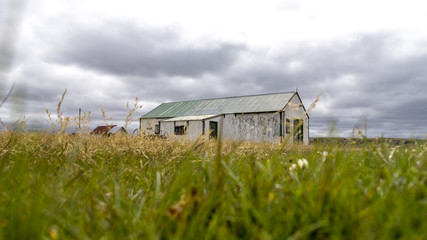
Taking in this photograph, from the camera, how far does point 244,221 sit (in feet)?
4.56

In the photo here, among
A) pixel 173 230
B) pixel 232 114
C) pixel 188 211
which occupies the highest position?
pixel 232 114

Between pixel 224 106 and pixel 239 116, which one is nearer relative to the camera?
pixel 239 116

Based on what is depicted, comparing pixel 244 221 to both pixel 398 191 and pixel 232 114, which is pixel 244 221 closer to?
pixel 398 191

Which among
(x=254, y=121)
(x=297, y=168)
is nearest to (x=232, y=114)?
(x=254, y=121)

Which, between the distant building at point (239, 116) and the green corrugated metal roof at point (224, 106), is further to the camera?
the green corrugated metal roof at point (224, 106)

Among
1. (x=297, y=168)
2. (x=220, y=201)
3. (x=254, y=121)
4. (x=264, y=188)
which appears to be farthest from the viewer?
(x=254, y=121)

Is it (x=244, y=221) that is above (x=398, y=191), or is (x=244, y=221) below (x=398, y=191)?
below

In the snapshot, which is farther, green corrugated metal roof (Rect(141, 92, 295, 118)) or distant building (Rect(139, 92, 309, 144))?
green corrugated metal roof (Rect(141, 92, 295, 118))

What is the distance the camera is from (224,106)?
30094 millimetres

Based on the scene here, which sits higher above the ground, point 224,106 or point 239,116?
point 224,106

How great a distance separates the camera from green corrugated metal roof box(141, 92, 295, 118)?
26797 millimetres

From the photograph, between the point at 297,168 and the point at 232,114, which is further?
the point at 232,114

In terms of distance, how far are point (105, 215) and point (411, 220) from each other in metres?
1.57

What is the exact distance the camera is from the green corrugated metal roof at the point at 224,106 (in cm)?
2680
